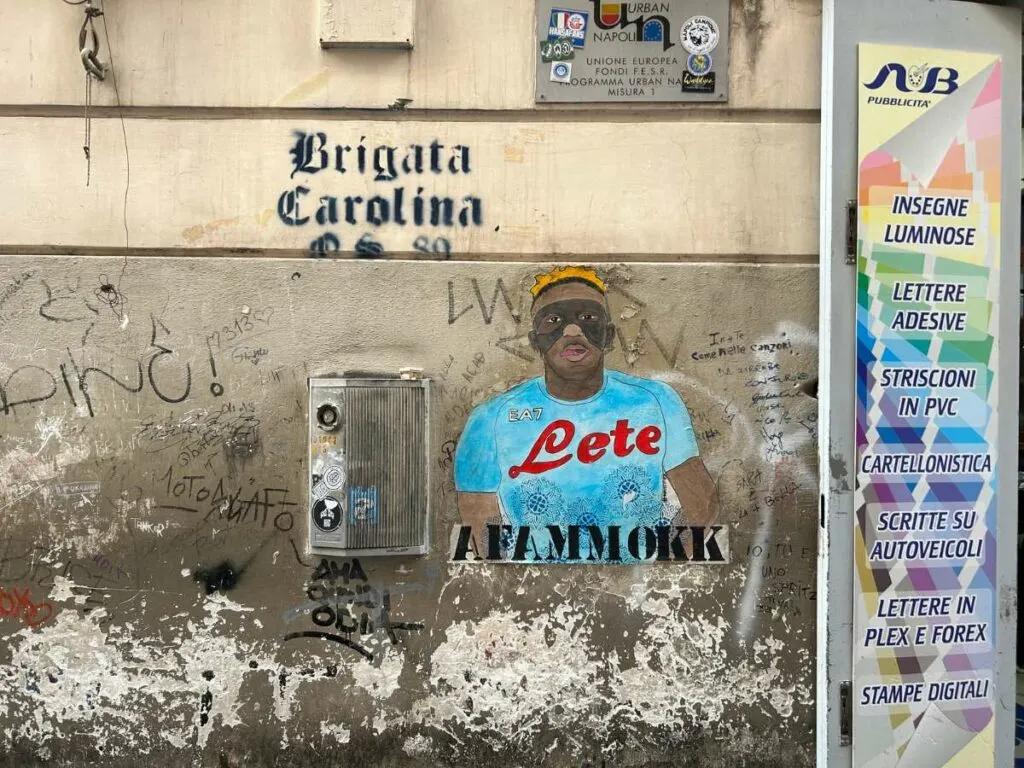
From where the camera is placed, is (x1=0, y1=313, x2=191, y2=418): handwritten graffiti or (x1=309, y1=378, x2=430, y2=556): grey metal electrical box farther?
(x1=0, y1=313, x2=191, y2=418): handwritten graffiti

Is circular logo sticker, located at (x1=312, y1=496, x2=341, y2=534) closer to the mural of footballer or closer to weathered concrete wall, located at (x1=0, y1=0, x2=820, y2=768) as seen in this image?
weathered concrete wall, located at (x1=0, y1=0, x2=820, y2=768)

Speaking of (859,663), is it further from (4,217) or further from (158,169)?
(4,217)

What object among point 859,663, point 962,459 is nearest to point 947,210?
point 962,459

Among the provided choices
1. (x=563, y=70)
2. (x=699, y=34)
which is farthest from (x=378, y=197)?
(x=699, y=34)

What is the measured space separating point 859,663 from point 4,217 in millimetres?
4345

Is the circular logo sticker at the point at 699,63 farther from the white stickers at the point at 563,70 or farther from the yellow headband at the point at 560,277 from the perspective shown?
the yellow headband at the point at 560,277

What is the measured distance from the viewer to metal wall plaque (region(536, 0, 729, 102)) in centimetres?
376

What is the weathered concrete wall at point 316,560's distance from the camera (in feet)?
12.4

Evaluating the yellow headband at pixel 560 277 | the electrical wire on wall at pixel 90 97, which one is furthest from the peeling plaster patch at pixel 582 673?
the electrical wire on wall at pixel 90 97

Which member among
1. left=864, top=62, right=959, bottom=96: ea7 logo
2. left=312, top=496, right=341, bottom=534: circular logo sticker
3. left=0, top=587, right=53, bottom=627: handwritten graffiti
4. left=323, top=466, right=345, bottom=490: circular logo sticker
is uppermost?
left=864, top=62, right=959, bottom=96: ea7 logo

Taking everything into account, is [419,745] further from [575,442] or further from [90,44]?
[90,44]

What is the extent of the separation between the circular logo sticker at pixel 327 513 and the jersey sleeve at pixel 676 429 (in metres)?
1.50

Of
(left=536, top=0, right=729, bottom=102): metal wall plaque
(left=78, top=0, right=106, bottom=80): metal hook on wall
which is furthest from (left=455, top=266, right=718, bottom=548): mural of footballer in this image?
(left=78, top=0, right=106, bottom=80): metal hook on wall

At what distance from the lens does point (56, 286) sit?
149 inches
